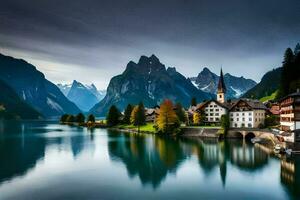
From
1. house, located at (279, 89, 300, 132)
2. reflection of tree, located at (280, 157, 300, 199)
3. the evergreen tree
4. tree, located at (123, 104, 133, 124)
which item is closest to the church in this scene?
the evergreen tree

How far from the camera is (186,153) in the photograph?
234 feet

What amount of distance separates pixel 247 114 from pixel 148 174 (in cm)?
6509

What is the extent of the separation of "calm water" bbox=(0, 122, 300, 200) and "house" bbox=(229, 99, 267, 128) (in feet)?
92.7

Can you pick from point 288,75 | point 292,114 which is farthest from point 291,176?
point 288,75

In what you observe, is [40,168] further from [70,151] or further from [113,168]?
[70,151]

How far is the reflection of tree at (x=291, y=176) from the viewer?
3944cm

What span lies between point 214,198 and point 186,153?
1369 inches

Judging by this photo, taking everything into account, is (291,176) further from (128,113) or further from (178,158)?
(128,113)

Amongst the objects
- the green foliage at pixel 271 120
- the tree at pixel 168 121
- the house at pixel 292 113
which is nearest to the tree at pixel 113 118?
the tree at pixel 168 121

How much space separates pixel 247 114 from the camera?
344 ft

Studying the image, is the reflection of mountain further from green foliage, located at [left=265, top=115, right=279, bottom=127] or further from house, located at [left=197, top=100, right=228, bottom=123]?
green foliage, located at [left=265, top=115, right=279, bottom=127]

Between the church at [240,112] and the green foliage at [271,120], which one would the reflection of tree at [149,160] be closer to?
the church at [240,112]

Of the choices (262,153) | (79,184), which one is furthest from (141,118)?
(79,184)

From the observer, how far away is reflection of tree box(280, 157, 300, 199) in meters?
39.4
